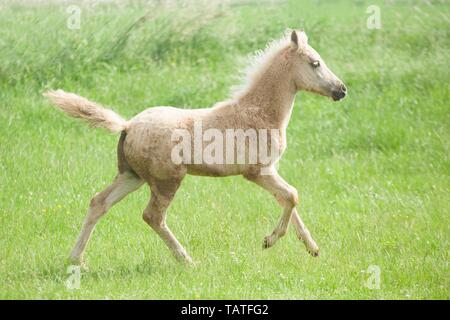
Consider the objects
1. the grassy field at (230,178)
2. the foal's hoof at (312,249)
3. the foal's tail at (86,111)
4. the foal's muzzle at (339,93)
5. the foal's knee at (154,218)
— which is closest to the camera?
the grassy field at (230,178)

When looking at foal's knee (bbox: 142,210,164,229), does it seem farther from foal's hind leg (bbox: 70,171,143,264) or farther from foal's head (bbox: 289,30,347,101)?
foal's head (bbox: 289,30,347,101)

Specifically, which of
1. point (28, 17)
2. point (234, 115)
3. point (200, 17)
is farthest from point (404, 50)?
point (234, 115)

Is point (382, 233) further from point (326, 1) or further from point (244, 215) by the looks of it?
point (326, 1)

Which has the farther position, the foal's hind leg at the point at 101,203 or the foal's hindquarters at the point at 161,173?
the foal's hind leg at the point at 101,203

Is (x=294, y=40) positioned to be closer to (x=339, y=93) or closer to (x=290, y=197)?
(x=339, y=93)

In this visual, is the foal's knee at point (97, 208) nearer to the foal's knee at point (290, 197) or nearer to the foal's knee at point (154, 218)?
the foal's knee at point (154, 218)

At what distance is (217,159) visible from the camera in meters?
7.81

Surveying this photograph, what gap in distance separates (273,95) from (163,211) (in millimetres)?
1394

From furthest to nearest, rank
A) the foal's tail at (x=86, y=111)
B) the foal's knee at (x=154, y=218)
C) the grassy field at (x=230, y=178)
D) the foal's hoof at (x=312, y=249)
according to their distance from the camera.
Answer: the foal's hoof at (x=312, y=249) < the foal's tail at (x=86, y=111) < the foal's knee at (x=154, y=218) < the grassy field at (x=230, y=178)

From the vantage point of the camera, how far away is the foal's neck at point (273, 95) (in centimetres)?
809

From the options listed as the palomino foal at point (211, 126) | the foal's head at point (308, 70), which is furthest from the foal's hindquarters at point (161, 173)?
the foal's head at point (308, 70)

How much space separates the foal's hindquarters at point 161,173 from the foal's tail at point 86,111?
0.15m

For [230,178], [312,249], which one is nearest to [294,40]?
[312,249]

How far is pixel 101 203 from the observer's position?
7852mm
